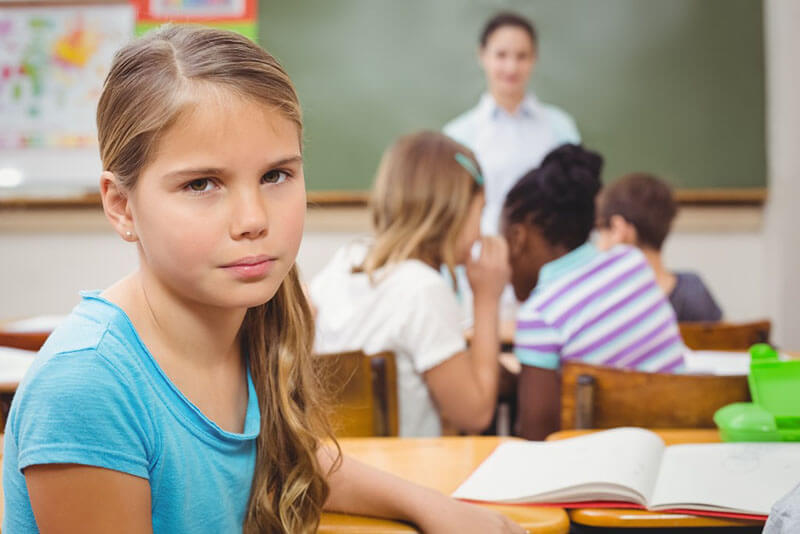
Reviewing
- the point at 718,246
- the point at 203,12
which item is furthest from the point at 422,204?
Answer: the point at 203,12

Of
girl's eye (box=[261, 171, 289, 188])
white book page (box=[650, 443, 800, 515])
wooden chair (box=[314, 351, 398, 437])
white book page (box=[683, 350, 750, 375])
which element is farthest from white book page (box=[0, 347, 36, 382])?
white book page (box=[683, 350, 750, 375])

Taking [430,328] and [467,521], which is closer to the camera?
[467,521]

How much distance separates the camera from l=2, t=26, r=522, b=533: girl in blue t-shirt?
2.81ft

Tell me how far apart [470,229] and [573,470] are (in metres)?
1.03

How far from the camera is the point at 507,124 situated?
14.1 ft

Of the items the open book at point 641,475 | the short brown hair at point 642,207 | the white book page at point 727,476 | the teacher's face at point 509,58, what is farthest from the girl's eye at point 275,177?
the teacher's face at point 509,58

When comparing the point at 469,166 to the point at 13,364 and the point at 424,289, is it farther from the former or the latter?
the point at 13,364

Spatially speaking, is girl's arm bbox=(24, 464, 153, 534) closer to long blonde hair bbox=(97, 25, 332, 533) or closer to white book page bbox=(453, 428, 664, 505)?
long blonde hair bbox=(97, 25, 332, 533)

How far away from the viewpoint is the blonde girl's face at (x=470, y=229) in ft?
7.06

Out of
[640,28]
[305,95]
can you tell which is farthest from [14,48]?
[640,28]

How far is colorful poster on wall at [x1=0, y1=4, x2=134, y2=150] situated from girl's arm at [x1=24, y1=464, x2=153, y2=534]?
13.1 ft

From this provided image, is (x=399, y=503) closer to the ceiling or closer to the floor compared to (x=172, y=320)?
closer to the floor

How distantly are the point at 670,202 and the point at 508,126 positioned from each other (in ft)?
4.32

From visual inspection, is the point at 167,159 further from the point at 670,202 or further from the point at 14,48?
the point at 14,48
